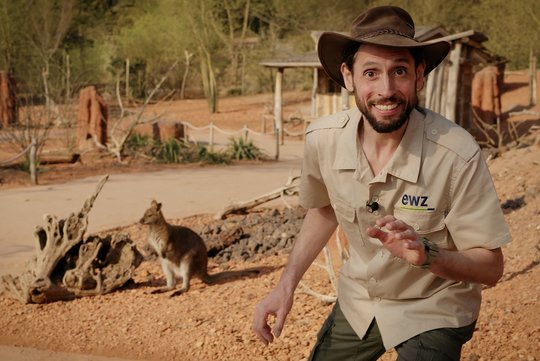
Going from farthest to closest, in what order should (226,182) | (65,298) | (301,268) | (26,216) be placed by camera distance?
(226,182)
(26,216)
(65,298)
(301,268)

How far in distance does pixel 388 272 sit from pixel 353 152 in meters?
0.45

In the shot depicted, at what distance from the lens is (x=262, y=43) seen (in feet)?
135

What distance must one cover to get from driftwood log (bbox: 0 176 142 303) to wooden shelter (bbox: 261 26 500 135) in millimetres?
7624

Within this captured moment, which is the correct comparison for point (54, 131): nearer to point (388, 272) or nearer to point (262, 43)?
point (262, 43)

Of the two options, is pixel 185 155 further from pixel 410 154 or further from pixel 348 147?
pixel 410 154

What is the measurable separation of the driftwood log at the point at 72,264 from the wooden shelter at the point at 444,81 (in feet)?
25.0

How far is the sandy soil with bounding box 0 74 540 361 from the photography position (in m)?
4.51

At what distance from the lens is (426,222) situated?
2.36 m

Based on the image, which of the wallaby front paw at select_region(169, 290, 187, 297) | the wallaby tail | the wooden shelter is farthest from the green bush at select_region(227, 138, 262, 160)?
the wallaby front paw at select_region(169, 290, 187, 297)

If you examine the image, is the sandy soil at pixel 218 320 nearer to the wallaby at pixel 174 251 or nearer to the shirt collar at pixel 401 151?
the wallaby at pixel 174 251

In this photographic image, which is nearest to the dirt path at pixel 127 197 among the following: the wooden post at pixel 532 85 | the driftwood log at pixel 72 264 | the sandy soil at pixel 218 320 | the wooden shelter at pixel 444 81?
the driftwood log at pixel 72 264

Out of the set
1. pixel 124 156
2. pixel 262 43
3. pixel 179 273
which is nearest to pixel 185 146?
pixel 124 156

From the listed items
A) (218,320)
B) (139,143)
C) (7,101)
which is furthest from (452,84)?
(7,101)

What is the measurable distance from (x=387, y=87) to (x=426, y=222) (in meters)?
0.48
